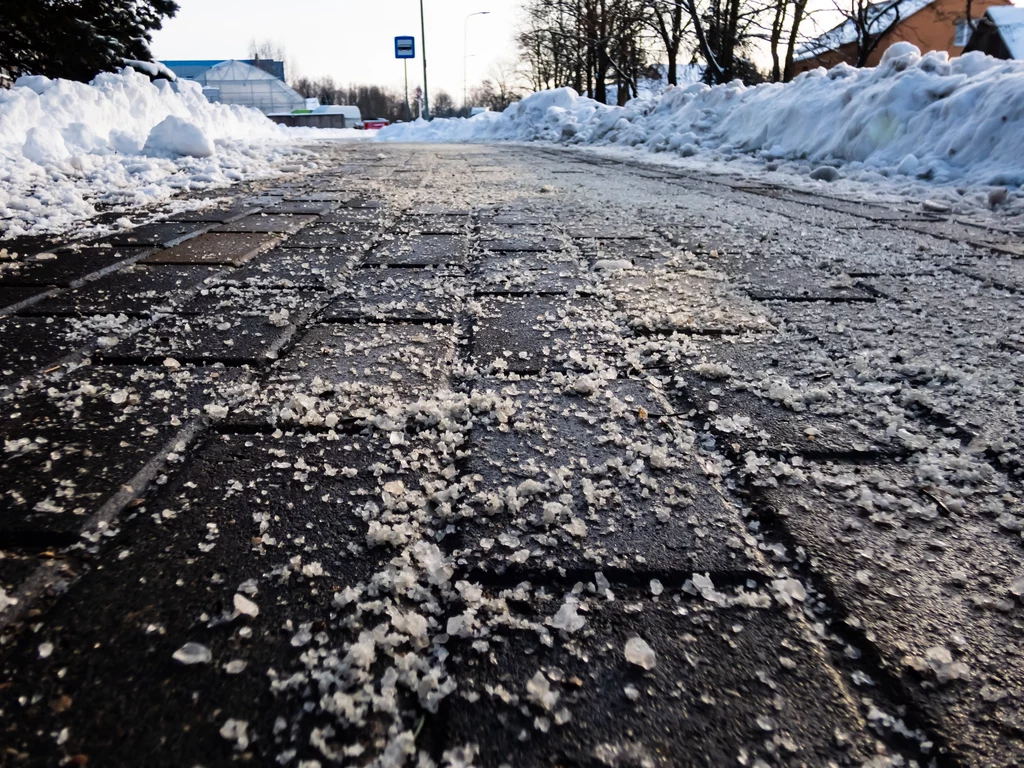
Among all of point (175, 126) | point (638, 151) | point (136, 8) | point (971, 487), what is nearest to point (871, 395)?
point (971, 487)

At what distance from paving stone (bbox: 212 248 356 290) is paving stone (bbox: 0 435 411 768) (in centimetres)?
127

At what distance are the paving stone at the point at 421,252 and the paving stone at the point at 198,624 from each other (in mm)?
1578

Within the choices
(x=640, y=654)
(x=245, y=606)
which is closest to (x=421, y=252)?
(x=245, y=606)

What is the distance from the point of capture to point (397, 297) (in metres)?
2.00

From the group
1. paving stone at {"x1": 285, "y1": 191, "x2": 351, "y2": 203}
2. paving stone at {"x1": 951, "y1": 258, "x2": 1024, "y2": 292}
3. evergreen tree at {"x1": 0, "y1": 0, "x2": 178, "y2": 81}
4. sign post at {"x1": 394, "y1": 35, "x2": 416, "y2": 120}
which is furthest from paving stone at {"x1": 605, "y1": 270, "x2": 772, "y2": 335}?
sign post at {"x1": 394, "y1": 35, "x2": 416, "y2": 120}

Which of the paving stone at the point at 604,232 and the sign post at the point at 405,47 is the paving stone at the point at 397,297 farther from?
the sign post at the point at 405,47

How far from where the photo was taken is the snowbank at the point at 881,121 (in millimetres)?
5102

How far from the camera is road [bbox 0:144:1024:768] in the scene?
61 cm

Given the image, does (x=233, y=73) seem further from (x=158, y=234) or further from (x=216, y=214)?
(x=158, y=234)

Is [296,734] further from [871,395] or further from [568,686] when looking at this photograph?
[871,395]

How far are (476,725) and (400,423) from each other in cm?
65

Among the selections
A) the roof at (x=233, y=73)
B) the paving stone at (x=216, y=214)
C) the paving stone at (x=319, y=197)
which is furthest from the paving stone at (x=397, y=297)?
the roof at (x=233, y=73)

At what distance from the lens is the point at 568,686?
2.12 ft

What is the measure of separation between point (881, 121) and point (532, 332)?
6.39 meters
